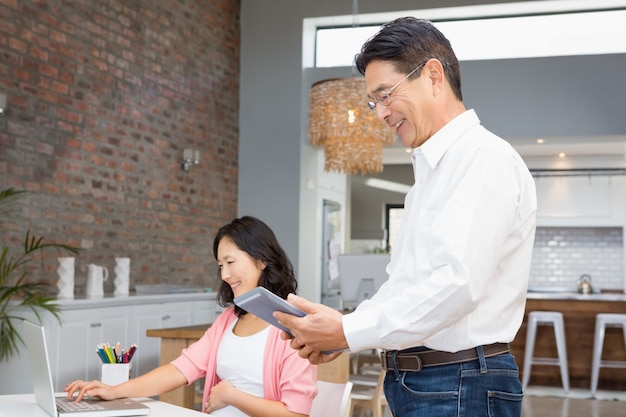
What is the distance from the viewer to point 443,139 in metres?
1.54

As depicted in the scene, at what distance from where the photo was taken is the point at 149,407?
2.18 m

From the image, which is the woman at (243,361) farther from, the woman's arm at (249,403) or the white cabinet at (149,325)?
the white cabinet at (149,325)

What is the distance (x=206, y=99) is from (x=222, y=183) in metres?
0.85

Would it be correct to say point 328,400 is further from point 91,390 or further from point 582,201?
point 582,201

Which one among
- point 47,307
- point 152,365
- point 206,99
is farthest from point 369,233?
point 47,307

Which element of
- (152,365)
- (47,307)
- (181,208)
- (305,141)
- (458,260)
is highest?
(305,141)

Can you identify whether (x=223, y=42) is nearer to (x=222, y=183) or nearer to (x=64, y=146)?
(x=222, y=183)

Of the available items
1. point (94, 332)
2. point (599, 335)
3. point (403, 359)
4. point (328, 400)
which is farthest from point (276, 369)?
point (599, 335)

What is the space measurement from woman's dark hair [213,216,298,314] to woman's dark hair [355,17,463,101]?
1.19 meters

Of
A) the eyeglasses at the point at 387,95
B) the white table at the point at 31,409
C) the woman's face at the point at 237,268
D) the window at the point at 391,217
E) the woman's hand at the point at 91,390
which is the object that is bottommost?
the white table at the point at 31,409

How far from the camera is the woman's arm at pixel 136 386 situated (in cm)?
222

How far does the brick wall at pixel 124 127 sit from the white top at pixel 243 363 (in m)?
3.08

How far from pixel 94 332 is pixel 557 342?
4403mm

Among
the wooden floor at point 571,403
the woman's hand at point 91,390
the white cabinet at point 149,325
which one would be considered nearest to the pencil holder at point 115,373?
the woman's hand at point 91,390
